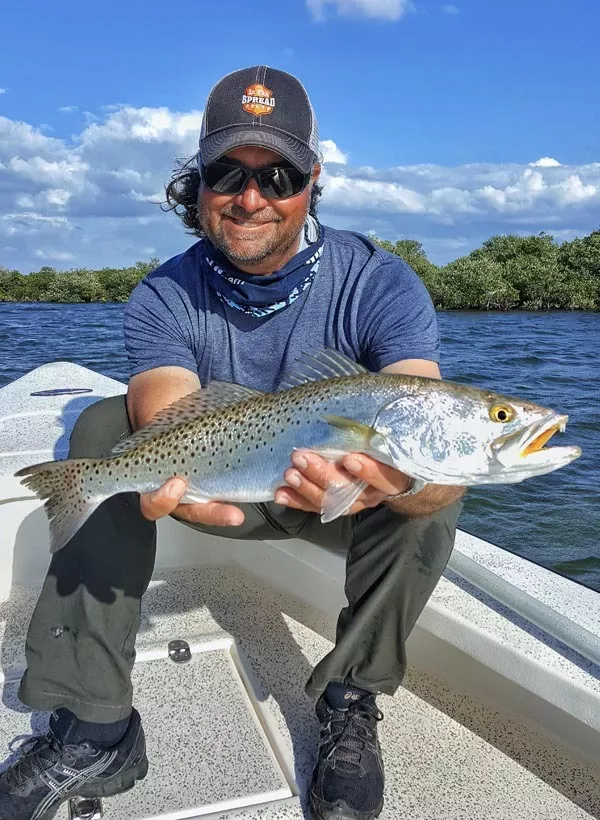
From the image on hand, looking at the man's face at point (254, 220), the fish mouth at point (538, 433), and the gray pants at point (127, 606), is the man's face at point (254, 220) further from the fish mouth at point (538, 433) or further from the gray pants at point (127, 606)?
the fish mouth at point (538, 433)

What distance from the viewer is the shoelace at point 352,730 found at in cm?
278

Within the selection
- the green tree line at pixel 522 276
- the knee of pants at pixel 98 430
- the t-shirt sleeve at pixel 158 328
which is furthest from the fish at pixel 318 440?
the green tree line at pixel 522 276

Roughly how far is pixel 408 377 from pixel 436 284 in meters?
56.0

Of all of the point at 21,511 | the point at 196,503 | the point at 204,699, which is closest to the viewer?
the point at 196,503

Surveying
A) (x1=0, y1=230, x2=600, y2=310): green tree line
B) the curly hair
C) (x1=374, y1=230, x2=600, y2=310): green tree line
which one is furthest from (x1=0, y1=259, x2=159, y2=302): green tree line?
the curly hair

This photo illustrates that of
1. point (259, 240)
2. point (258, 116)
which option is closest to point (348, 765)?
point (259, 240)

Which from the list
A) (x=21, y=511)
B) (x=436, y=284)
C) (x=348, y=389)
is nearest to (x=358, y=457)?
(x=348, y=389)

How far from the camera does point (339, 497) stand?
2.53m

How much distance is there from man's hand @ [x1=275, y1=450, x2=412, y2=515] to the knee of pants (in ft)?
3.24

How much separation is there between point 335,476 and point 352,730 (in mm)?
1097

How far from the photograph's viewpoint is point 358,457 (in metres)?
2.50

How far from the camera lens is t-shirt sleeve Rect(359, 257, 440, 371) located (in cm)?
328

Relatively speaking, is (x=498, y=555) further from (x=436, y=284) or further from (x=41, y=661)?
(x=436, y=284)

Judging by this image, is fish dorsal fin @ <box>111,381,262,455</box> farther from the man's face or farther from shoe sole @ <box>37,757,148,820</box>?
shoe sole @ <box>37,757,148,820</box>
